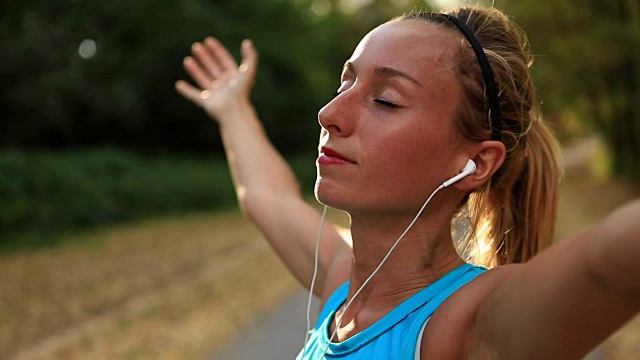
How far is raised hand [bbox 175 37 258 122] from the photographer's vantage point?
2.94 m

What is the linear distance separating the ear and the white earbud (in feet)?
0.07

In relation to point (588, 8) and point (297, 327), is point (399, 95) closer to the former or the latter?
point (297, 327)

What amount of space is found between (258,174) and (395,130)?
0.98 meters

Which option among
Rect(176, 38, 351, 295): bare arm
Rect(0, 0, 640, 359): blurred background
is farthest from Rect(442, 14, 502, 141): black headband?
Rect(0, 0, 640, 359): blurred background

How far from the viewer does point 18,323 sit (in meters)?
8.78

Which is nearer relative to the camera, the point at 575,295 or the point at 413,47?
the point at 575,295

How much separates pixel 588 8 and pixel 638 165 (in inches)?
264

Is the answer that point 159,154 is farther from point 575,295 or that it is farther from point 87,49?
point 575,295

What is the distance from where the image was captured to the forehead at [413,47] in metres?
1.82

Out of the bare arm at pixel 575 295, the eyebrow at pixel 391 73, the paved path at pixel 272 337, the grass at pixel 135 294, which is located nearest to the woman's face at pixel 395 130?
the eyebrow at pixel 391 73

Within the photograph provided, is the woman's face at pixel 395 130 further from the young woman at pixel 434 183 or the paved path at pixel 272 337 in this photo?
the paved path at pixel 272 337

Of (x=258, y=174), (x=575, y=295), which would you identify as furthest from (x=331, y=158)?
(x=258, y=174)

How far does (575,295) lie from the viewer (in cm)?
128

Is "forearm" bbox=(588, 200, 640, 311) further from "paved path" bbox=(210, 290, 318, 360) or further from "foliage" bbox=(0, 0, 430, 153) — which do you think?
"foliage" bbox=(0, 0, 430, 153)
